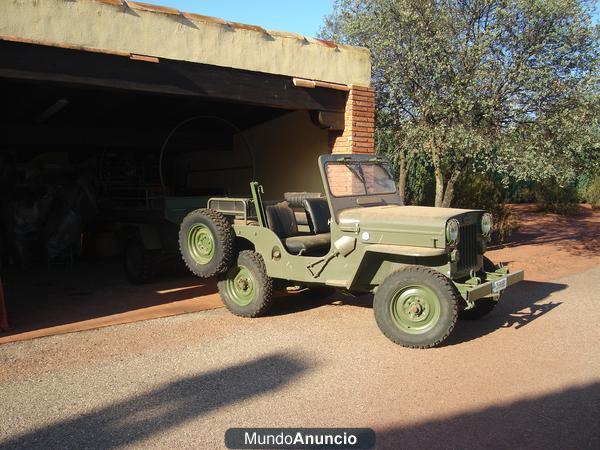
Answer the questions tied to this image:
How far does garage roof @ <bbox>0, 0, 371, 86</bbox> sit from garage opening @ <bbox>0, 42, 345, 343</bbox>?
0.14 metres

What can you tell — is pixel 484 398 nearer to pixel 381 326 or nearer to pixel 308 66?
pixel 381 326

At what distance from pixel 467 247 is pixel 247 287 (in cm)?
248

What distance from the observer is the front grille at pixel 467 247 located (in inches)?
221

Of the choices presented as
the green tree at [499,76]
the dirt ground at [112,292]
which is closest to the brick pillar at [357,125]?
the green tree at [499,76]

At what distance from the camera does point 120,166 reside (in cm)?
1105

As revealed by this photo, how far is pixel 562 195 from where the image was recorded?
75.3ft

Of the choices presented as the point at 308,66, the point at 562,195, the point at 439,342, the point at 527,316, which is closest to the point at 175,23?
the point at 308,66

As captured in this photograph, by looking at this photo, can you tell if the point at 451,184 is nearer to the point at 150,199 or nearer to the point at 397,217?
the point at 150,199

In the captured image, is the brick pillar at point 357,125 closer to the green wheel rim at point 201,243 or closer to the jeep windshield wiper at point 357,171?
the jeep windshield wiper at point 357,171

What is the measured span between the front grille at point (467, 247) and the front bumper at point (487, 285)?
0.21m

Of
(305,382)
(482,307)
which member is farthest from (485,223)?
(305,382)

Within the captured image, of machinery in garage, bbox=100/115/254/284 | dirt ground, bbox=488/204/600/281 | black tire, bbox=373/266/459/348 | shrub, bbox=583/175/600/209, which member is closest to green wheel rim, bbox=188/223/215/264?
machinery in garage, bbox=100/115/254/284

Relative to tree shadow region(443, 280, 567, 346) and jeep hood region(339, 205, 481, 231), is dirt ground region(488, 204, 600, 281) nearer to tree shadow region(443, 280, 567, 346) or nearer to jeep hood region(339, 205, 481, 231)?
tree shadow region(443, 280, 567, 346)

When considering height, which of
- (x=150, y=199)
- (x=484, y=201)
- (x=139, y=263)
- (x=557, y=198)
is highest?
(x=150, y=199)
